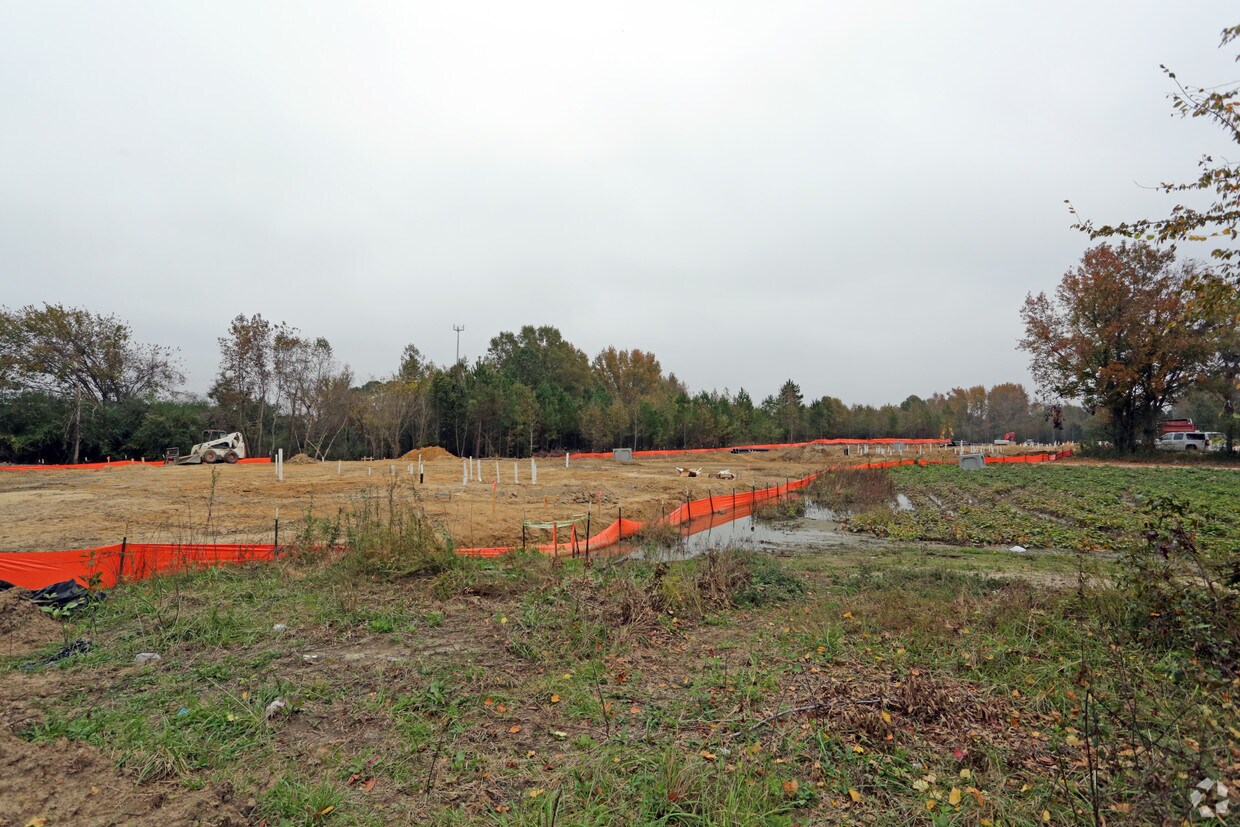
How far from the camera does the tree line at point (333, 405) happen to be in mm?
39469

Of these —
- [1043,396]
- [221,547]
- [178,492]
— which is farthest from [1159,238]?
[1043,396]

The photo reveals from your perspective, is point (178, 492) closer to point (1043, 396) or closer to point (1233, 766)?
point (1233, 766)

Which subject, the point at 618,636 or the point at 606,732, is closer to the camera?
the point at 606,732

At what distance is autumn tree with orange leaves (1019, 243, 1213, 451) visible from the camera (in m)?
38.5

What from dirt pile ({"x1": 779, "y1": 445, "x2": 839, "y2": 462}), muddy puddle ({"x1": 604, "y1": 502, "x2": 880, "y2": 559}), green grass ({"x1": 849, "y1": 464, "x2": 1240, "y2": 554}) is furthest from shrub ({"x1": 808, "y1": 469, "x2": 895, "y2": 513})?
dirt pile ({"x1": 779, "y1": 445, "x2": 839, "y2": 462})

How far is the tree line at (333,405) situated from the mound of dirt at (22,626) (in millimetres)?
42389

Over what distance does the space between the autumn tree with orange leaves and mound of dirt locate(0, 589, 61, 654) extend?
1976 inches

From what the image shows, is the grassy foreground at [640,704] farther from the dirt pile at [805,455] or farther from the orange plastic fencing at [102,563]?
the dirt pile at [805,455]

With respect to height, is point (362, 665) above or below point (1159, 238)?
below

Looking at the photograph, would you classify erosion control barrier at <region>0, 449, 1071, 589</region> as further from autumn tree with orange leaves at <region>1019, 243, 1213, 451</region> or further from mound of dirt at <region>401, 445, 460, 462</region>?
autumn tree with orange leaves at <region>1019, 243, 1213, 451</region>

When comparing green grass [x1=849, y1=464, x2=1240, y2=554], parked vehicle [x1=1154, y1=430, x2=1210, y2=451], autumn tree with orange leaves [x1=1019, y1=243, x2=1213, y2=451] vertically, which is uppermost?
autumn tree with orange leaves [x1=1019, y1=243, x2=1213, y2=451]

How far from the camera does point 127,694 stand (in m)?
4.93

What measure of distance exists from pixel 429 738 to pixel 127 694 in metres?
2.82

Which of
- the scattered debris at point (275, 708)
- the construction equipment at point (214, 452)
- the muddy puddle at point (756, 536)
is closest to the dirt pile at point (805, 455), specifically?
the muddy puddle at point (756, 536)
